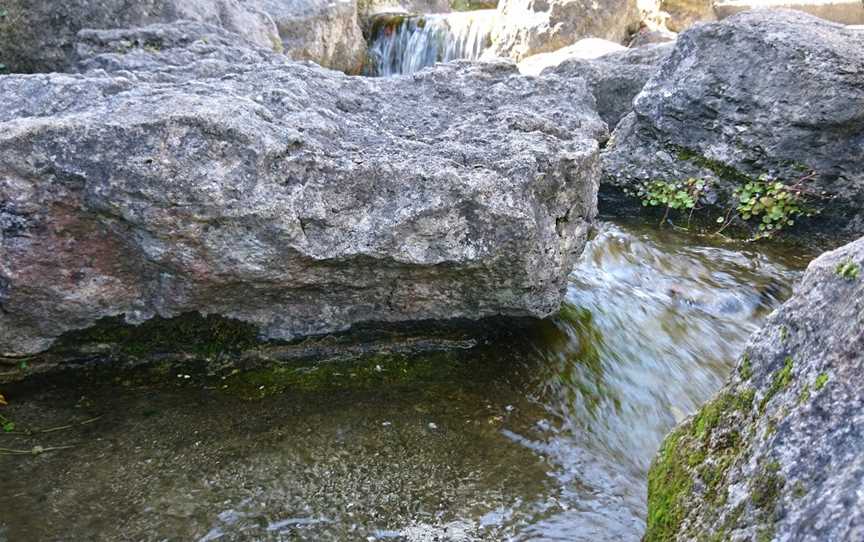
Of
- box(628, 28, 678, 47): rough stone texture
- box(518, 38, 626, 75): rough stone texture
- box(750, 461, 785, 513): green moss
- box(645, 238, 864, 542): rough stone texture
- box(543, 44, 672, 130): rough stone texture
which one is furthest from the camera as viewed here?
box(628, 28, 678, 47): rough stone texture

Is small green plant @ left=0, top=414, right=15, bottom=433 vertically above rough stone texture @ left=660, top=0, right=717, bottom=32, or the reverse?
rough stone texture @ left=660, top=0, right=717, bottom=32

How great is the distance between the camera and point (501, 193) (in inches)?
124

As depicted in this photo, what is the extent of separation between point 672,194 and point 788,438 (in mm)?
4632

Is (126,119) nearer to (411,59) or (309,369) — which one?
(309,369)

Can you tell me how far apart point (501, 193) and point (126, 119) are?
1721mm

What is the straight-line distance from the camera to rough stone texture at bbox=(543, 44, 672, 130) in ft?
24.1

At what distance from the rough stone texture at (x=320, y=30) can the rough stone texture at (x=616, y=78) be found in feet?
14.4

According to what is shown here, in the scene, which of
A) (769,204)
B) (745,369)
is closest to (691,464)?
(745,369)

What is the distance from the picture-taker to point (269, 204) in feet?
9.46

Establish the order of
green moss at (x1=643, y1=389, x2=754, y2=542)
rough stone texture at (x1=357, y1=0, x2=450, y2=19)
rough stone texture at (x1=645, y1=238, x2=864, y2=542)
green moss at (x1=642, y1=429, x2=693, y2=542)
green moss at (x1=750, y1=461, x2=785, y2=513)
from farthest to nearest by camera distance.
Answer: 1. rough stone texture at (x1=357, y1=0, x2=450, y2=19)
2. green moss at (x1=642, y1=429, x2=693, y2=542)
3. green moss at (x1=643, y1=389, x2=754, y2=542)
4. green moss at (x1=750, y1=461, x2=785, y2=513)
5. rough stone texture at (x1=645, y1=238, x2=864, y2=542)

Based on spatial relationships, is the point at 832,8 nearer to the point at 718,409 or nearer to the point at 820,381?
the point at 718,409

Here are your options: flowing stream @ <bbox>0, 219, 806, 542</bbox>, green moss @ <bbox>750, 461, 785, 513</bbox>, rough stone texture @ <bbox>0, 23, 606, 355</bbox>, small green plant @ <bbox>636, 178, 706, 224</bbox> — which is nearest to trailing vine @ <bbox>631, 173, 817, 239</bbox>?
small green plant @ <bbox>636, 178, 706, 224</bbox>

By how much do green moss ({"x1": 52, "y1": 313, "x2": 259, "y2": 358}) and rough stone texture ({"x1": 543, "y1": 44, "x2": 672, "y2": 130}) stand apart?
5.23 metres

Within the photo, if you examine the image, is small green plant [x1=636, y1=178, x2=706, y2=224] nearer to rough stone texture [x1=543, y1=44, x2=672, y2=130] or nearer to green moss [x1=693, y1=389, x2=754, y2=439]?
rough stone texture [x1=543, y1=44, x2=672, y2=130]
